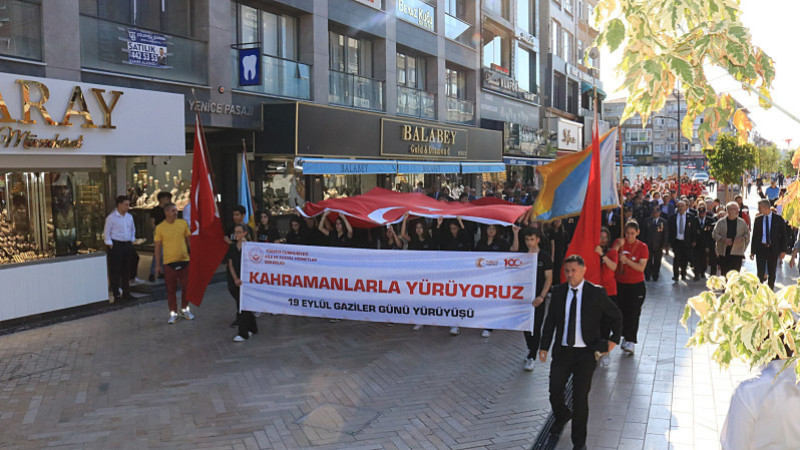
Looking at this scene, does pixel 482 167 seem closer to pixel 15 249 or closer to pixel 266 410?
pixel 15 249

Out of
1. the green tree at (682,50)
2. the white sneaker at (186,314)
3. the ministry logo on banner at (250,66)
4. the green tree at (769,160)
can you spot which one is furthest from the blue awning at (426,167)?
the green tree at (769,160)

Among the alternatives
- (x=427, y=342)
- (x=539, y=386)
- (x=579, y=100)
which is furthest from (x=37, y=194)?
(x=579, y=100)

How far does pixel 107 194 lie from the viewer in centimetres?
1479

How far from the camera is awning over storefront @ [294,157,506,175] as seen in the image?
17.0 meters

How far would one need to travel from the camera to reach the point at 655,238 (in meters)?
14.4

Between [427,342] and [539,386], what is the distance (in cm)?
225

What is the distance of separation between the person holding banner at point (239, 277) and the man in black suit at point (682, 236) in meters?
9.48

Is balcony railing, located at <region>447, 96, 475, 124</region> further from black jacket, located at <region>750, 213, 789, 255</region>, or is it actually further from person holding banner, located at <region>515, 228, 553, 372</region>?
person holding banner, located at <region>515, 228, 553, 372</region>

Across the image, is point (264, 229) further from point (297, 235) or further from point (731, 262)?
point (731, 262)

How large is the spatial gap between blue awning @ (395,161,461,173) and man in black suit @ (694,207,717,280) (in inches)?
366

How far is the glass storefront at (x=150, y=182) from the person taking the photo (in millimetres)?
17594

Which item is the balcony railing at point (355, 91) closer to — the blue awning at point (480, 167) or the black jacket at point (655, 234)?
the blue awning at point (480, 167)

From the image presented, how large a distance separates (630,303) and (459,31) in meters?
20.4

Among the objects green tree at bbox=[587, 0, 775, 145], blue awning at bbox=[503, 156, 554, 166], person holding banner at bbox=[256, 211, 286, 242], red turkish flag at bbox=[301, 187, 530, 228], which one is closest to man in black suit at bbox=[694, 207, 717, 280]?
red turkish flag at bbox=[301, 187, 530, 228]
